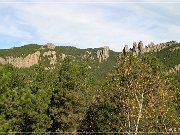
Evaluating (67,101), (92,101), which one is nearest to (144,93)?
(67,101)

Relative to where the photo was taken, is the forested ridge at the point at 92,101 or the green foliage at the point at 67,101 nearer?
the forested ridge at the point at 92,101

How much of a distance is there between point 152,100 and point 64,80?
22034 mm

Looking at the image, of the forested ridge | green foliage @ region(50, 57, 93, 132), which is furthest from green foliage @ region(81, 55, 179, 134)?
green foliage @ region(50, 57, 93, 132)

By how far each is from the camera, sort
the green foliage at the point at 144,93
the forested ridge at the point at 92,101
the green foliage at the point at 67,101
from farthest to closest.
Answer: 1. the green foliage at the point at 67,101
2. the forested ridge at the point at 92,101
3. the green foliage at the point at 144,93

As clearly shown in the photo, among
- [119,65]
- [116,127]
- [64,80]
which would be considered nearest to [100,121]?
[116,127]

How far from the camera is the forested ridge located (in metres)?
32.2

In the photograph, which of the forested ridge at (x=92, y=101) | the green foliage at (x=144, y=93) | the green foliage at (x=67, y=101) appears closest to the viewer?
the green foliage at (x=144, y=93)

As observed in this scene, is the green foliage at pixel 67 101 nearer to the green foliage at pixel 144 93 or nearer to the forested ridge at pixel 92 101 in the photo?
the forested ridge at pixel 92 101

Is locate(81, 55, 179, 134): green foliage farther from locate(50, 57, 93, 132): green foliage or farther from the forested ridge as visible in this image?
locate(50, 57, 93, 132): green foliage

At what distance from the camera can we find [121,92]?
1353 inches

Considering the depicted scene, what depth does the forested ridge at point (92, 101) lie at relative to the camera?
3219 centimetres

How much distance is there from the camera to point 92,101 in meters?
55.4

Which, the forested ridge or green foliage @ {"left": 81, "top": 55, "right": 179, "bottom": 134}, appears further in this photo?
the forested ridge

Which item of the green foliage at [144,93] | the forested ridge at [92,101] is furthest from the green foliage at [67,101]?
the green foliage at [144,93]
